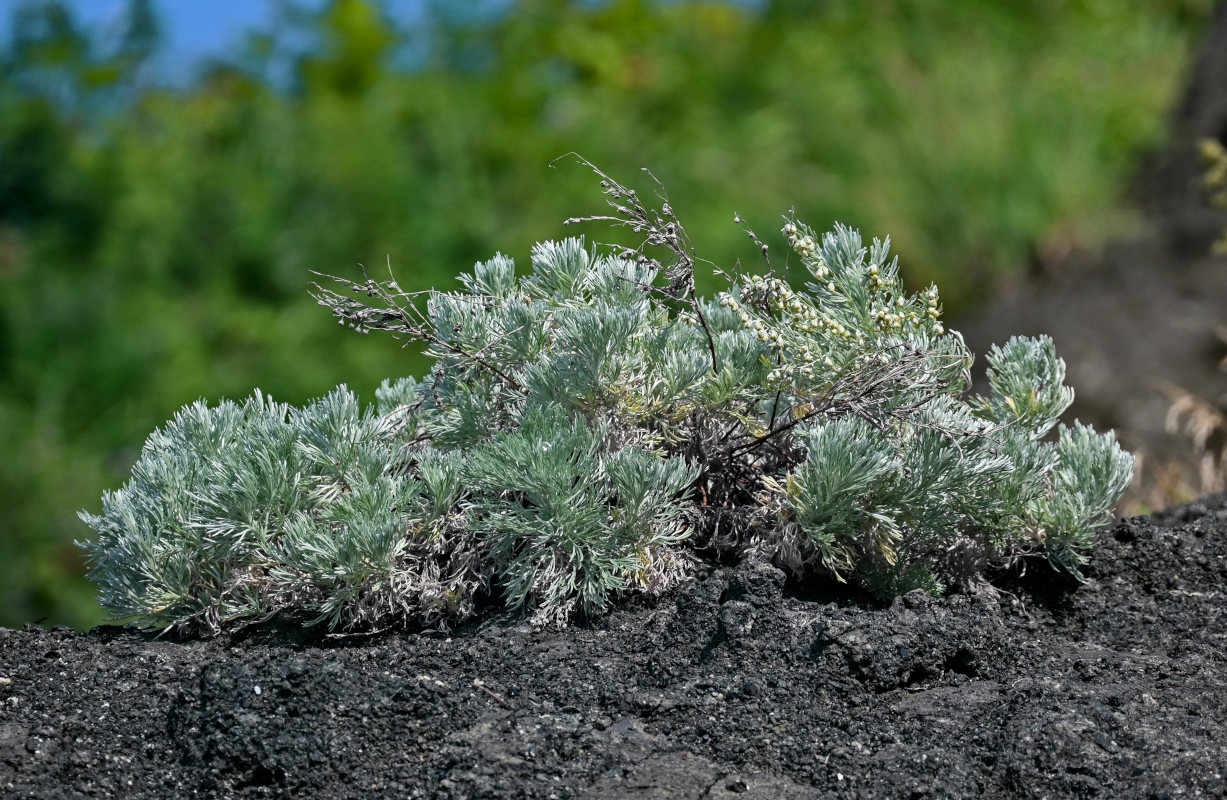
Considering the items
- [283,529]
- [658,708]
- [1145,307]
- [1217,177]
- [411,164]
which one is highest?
[411,164]

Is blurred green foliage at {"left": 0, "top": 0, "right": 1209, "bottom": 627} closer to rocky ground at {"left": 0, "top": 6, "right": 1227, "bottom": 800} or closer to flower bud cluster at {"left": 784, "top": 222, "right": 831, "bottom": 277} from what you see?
rocky ground at {"left": 0, "top": 6, "right": 1227, "bottom": 800}

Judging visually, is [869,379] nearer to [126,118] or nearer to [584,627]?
[584,627]

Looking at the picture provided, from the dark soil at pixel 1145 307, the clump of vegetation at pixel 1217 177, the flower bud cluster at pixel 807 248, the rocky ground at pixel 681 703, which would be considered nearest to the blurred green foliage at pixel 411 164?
the dark soil at pixel 1145 307

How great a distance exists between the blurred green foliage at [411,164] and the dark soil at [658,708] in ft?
18.0

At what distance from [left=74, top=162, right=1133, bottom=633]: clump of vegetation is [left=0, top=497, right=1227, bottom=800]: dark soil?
13 cm

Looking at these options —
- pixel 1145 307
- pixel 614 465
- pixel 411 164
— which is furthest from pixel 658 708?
pixel 411 164

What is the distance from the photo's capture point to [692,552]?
10.1 ft

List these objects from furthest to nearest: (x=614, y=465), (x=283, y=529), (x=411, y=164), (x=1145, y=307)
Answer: (x=411, y=164) < (x=1145, y=307) < (x=283, y=529) < (x=614, y=465)

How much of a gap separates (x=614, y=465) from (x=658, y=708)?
1.75 feet

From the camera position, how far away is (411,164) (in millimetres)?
10570

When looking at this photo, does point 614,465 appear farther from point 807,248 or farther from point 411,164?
point 411,164

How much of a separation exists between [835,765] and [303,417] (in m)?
1.48

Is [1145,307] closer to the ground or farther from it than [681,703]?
farther from it

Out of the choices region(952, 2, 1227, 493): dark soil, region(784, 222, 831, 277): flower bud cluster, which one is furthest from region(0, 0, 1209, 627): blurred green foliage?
region(784, 222, 831, 277): flower bud cluster
